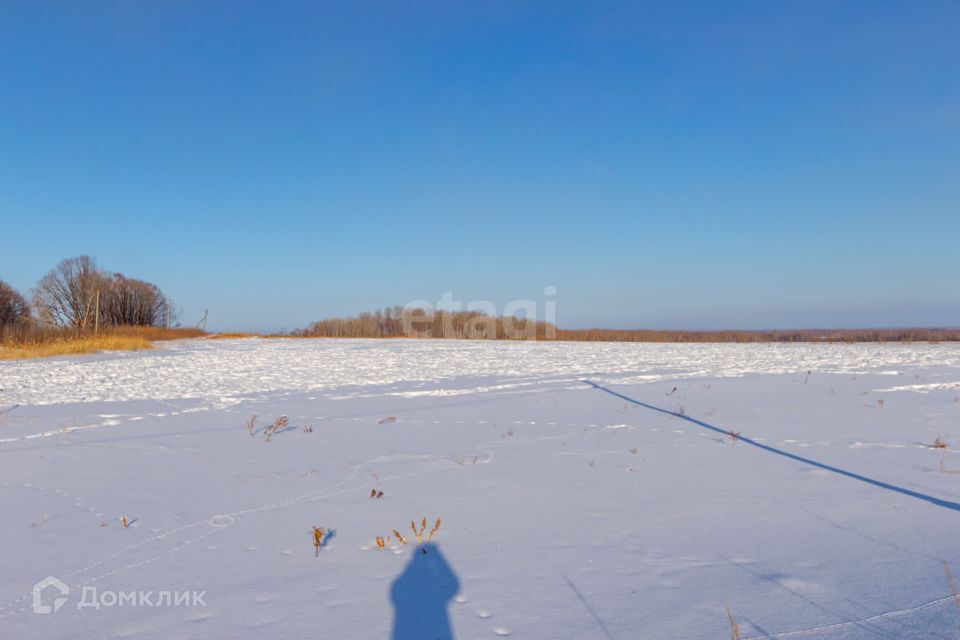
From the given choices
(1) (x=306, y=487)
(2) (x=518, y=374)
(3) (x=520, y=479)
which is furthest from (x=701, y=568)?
(2) (x=518, y=374)

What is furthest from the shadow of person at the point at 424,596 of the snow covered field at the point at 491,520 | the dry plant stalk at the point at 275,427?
the dry plant stalk at the point at 275,427

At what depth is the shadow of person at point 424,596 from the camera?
2.13 meters

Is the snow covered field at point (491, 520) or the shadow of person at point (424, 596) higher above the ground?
the snow covered field at point (491, 520)

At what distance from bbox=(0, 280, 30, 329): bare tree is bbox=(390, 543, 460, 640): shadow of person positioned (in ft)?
147

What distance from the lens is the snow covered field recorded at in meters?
2.21

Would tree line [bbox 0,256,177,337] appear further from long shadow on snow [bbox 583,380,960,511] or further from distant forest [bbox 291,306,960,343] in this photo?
long shadow on snow [bbox 583,380,960,511]

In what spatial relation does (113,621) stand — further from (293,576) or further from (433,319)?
(433,319)

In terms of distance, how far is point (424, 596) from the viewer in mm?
2391

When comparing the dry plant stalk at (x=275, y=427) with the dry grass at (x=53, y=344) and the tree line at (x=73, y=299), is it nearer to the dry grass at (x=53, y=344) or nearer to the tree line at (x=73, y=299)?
the dry grass at (x=53, y=344)

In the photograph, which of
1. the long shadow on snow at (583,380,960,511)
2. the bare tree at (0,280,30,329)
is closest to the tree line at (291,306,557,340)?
the bare tree at (0,280,30,329)

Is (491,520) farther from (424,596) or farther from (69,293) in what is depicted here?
(69,293)

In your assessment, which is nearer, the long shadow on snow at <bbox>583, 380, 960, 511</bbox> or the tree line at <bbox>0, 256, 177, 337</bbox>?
the long shadow on snow at <bbox>583, 380, 960, 511</bbox>

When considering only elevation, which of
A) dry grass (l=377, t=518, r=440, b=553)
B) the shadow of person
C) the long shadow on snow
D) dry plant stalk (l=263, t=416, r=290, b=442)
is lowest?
the shadow of person

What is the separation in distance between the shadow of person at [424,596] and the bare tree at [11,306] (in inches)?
1759
